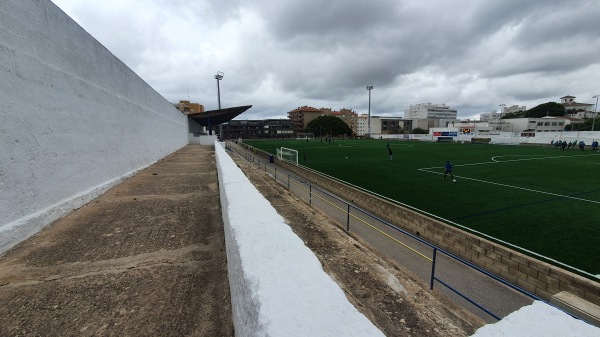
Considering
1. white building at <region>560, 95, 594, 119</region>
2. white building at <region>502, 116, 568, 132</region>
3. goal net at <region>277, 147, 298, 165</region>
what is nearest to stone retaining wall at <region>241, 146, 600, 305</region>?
goal net at <region>277, 147, 298, 165</region>

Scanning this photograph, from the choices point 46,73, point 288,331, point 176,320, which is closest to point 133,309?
point 176,320

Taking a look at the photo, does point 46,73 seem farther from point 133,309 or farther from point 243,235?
point 243,235

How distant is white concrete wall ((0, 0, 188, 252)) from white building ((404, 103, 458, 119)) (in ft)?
653

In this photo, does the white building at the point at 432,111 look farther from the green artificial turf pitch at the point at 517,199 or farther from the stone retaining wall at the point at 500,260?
the stone retaining wall at the point at 500,260

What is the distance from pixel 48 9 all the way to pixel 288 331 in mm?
7527

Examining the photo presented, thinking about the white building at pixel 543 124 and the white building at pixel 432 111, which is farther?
the white building at pixel 432 111

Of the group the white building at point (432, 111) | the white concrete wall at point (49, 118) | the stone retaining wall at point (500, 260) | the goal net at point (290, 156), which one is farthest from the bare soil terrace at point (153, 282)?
the white building at point (432, 111)

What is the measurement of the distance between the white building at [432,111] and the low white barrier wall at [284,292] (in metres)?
201

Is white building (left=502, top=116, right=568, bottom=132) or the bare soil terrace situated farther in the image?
white building (left=502, top=116, right=568, bottom=132)

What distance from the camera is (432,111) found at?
183 meters

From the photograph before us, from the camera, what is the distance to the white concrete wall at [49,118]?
4.11m

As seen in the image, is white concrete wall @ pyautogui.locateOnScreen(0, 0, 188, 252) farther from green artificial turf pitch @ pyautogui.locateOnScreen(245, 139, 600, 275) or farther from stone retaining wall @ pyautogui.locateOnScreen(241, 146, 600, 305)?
green artificial turf pitch @ pyautogui.locateOnScreen(245, 139, 600, 275)

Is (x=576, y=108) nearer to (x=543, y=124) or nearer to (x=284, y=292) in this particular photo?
(x=543, y=124)

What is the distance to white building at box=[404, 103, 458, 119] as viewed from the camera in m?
182
